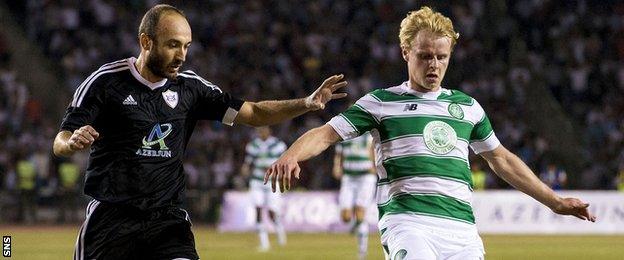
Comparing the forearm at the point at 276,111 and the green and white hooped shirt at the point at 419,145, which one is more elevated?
the forearm at the point at 276,111

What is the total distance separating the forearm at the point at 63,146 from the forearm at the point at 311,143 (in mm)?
1187

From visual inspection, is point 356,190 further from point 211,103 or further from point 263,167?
point 211,103

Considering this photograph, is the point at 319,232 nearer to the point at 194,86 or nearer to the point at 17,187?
the point at 17,187

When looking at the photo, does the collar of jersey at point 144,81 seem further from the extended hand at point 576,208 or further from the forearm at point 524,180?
the extended hand at point 576,208

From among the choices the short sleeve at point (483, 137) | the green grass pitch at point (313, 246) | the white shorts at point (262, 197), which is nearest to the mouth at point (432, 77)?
the short sleeve at point (483, 137)

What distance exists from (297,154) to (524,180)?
160 centimetres

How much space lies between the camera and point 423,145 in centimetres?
723

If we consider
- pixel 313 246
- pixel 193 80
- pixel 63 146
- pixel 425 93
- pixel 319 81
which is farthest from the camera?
pixel 319 81

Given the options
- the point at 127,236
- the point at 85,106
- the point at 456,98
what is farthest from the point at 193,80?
the point at 456,98

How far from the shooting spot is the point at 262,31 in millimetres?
33281

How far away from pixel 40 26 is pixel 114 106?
88.5 feet

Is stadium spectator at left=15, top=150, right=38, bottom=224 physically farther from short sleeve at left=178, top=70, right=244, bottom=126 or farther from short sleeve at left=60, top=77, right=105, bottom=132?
short sleeve at left=60, top=77, right=105, bottom=132

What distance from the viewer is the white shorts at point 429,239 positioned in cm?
699

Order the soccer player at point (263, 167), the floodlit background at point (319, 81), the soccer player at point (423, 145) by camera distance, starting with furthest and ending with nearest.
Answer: the floodlit background at point (319, 81) < the soccer player at point (263, 167) < the soccer player at point (423, 145)
